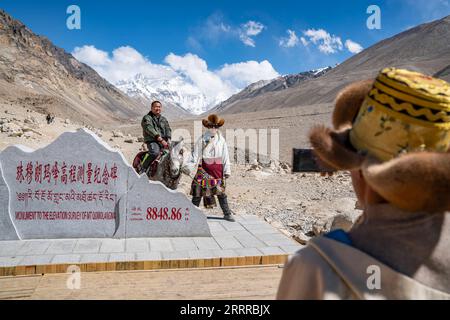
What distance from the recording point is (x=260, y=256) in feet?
14.3

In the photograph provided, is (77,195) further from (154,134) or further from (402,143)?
(402,143)

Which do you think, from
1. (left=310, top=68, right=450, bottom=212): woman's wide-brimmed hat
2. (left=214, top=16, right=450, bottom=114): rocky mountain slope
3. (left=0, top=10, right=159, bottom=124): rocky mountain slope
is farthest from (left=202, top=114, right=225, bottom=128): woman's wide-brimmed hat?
(left=214, top=16, right=450, bottom=114): rocky mountain slope

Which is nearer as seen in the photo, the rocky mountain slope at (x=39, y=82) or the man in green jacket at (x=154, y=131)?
the man in green jacket at (x=154, y=131)

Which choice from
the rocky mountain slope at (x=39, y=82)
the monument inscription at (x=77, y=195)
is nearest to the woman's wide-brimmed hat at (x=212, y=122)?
the monument inscription at (x=77, y=195)

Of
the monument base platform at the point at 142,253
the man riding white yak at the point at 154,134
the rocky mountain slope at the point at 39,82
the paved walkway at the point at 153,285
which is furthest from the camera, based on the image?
the rocky mountain slope at the point at 39,82

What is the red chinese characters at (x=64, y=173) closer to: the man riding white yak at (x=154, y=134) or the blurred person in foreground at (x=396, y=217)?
the man riding white yak at (x=154, y=134)

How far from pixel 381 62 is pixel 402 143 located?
81407 mm

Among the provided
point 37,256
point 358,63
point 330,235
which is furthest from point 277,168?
point 358,63

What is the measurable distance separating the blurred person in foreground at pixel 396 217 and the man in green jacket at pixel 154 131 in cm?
567

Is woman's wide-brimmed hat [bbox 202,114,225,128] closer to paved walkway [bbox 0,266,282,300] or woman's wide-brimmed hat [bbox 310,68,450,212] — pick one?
paved walkway [bbox 0,266,282,300]

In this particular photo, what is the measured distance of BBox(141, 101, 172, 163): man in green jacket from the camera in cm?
661

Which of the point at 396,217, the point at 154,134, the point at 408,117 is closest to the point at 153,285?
the point at 396,217

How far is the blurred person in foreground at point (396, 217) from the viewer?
0.98 metres

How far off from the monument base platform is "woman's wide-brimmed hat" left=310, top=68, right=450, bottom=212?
3.26m
